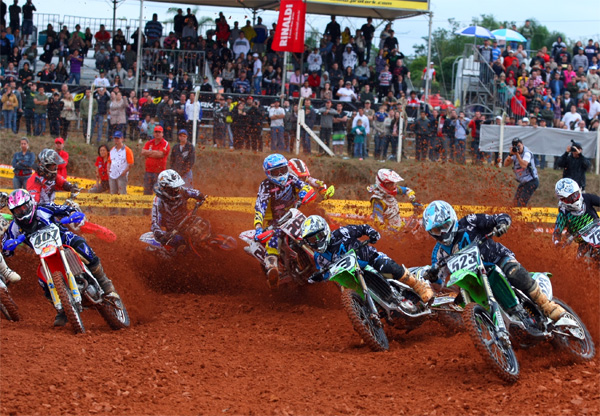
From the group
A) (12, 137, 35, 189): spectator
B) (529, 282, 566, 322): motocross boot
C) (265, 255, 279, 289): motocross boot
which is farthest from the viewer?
(12, 137, 35, 189): spectator

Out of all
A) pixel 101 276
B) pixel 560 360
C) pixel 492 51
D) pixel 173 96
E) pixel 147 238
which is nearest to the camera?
pixel 560 360

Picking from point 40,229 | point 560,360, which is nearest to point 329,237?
point 560,360

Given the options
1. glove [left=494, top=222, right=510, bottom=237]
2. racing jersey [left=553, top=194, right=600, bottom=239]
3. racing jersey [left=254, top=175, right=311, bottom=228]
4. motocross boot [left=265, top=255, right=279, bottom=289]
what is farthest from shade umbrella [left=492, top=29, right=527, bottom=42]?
glove [left=494, top=222, right=510, bottom=237]

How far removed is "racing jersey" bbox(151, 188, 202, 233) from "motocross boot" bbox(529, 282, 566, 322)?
589cm

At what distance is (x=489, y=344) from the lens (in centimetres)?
644

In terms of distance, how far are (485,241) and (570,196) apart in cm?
353

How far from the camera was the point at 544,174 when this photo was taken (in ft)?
67.5

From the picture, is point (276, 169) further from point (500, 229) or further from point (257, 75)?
point (257, 75)

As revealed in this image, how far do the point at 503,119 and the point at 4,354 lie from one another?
15.7 metres

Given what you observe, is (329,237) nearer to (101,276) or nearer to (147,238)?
(101,276)

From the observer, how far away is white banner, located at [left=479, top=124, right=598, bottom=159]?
20203mm

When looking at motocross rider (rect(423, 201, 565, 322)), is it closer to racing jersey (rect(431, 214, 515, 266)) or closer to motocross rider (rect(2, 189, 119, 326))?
racing jersey (rect(431, 214, 515, 266))

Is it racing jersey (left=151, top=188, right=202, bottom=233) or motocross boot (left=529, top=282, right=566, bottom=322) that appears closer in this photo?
motocross boot (left=529, top=282, right=566, bottom=322)

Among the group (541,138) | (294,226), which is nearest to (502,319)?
(294,226)
